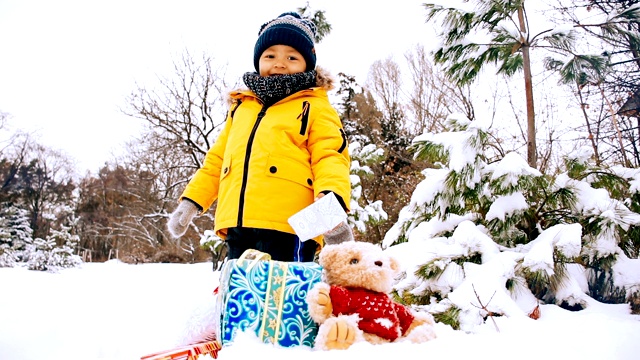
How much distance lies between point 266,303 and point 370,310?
1.26 feet

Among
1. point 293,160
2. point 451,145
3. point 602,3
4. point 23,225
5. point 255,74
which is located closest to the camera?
point 293,160

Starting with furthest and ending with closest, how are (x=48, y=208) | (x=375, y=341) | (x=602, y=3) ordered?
(x=48, y=208)
(x=602, y=3)
(x=375, y=341)

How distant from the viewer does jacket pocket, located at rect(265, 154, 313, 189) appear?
1.88 m

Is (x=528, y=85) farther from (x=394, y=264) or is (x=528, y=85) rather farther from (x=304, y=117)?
(x=394, y=264)

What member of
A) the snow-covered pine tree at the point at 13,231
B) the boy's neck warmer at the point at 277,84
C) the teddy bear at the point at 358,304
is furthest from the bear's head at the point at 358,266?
the snow-covered pine tree at the point at 13,231

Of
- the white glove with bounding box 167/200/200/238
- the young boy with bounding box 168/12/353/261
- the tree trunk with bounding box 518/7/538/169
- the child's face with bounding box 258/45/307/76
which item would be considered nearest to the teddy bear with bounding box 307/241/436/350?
the young boy with bounding box 168/12/353/261

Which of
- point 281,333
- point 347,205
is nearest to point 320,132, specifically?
point 347,205

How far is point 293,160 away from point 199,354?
958mm

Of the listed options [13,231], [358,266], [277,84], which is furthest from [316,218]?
[13,231]

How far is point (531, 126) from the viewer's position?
3.22 m

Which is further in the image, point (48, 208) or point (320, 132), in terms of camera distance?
point (48, 208)

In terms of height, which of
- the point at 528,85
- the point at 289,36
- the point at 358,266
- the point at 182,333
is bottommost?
the point at 182,333

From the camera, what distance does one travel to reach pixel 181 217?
6.71 feet

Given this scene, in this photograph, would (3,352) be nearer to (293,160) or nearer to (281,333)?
(281,333)
